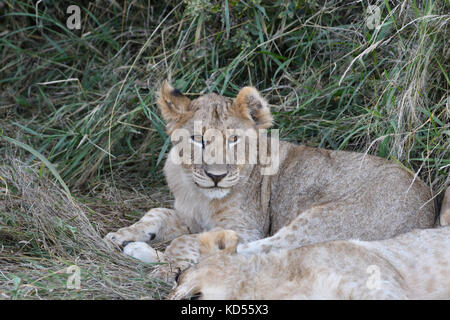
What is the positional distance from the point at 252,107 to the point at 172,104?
1.81 feet

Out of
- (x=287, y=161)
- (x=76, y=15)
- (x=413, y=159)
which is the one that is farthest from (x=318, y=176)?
(x=76, y=15)

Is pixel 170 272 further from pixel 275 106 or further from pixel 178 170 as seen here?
pixel 275 106

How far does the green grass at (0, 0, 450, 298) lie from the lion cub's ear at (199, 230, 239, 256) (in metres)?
1.37

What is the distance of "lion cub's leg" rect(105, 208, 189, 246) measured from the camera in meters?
4.81

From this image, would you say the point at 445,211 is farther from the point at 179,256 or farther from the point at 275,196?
the point at 179,256

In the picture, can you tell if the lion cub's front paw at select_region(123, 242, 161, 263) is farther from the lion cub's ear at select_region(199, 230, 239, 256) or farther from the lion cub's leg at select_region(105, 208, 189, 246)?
the lion cub's ear at select_region(199, 230, 239, 256)

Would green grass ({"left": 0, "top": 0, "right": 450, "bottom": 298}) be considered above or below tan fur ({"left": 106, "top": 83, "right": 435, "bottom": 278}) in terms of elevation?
above

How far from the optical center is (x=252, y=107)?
4.88 m

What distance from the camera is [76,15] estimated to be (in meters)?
6.93

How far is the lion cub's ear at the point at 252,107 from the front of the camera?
482cm
